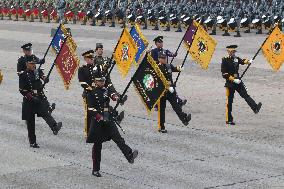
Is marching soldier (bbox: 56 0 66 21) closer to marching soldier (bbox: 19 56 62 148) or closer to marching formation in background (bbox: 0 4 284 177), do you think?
marching formation in background (bbox: 0 4 284 177)

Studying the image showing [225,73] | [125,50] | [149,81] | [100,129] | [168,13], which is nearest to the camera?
[100,129]

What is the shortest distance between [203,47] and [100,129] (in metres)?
7.11

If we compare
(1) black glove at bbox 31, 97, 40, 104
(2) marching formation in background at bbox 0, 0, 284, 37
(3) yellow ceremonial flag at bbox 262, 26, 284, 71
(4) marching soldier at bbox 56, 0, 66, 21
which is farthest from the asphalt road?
(4) marching soldier at bbox 56, 0, 66, 21

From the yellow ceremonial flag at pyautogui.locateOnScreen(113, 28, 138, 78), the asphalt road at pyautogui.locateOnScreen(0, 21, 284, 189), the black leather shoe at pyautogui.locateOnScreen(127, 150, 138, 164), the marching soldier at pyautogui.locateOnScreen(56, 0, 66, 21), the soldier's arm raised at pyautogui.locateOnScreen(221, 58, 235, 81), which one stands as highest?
the yellow ceremonial flag at pyautogui.locateOnScreen(113, 28, 138, 78)

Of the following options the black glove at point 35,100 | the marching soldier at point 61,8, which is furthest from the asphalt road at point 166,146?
the marching soldier at point 61,8

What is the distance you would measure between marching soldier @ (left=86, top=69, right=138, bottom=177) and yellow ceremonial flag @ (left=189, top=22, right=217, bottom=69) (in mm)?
6761

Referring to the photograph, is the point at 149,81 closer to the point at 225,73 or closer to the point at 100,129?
the point at 100,129

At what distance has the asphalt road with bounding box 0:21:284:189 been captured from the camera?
11828 mm

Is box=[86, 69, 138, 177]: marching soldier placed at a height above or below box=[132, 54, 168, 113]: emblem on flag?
below

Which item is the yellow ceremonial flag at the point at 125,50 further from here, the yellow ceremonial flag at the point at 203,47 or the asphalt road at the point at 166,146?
the yellow ceremonial flag at the point at 203,47

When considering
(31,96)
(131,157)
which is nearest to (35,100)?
(31,96)

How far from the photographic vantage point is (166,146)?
47.1 ft

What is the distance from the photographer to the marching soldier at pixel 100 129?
39.6ft

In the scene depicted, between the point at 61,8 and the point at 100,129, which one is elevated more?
the point at 100,129
